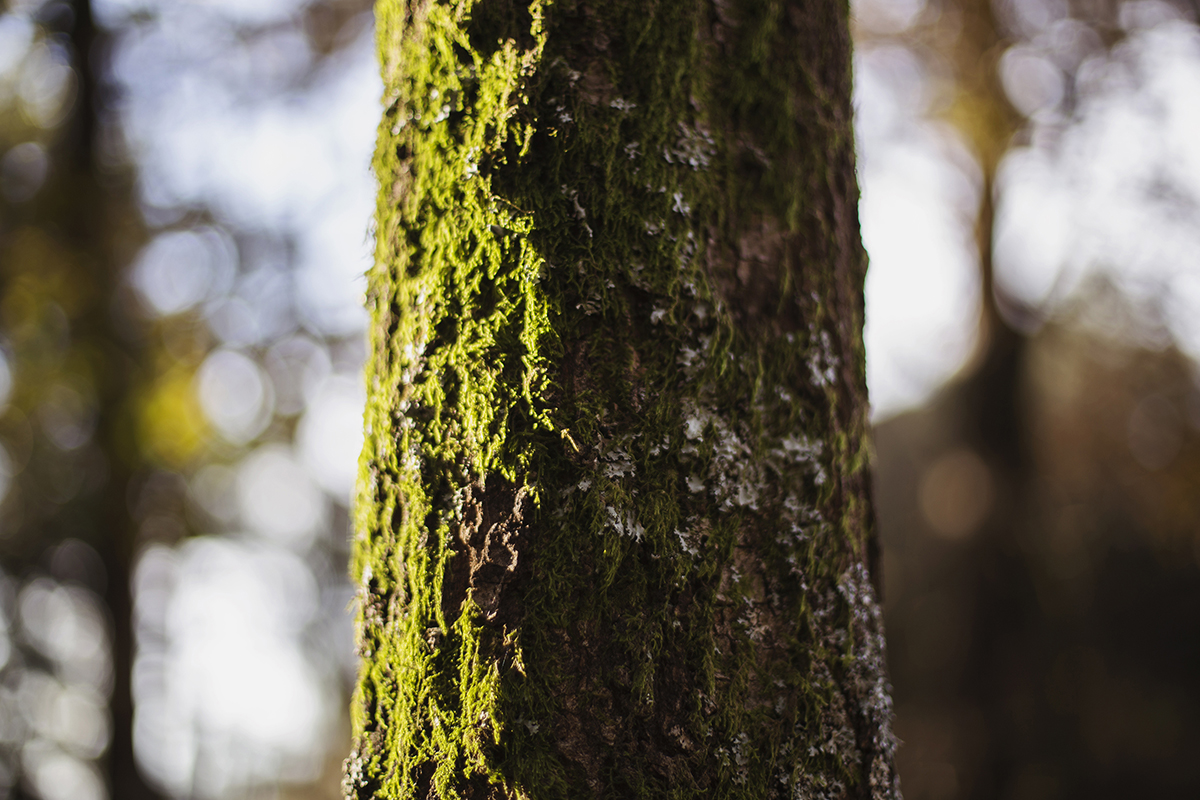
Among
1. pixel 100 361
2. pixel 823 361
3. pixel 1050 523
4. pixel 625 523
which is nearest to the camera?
pixel 625 523

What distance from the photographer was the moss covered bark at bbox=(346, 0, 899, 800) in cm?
103

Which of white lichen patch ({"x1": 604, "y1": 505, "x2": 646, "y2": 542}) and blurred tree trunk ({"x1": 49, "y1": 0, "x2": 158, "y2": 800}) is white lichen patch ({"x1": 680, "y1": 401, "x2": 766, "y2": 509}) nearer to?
white lichen patch ({"x1": 604, "y1": 505, "x2": 646, "y2": 542})

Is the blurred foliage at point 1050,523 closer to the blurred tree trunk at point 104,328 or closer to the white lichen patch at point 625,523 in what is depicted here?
the white lichen patch at point 625,523

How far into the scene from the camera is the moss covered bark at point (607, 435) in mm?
1027

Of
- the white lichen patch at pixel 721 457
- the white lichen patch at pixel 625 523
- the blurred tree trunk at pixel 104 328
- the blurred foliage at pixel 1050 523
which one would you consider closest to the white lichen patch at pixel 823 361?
the white lichen patch at pixel 721 457

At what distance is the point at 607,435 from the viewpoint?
1072mm

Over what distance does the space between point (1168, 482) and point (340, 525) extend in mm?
15179

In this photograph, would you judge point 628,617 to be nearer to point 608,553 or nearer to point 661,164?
point 608,553

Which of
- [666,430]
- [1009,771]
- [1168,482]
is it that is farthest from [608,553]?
[1168,482]

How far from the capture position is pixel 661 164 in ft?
3.78

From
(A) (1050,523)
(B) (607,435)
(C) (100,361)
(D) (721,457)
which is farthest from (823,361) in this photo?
(A) (1050,523)

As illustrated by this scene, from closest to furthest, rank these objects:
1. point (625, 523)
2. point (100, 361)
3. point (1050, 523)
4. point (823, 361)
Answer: point (625, 523)
point (823, 361)
point (100, 361)
point (1050, 523)

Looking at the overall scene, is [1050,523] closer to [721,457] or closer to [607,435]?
[721,457]

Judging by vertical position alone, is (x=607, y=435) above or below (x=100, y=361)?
below
